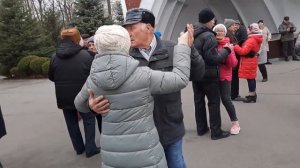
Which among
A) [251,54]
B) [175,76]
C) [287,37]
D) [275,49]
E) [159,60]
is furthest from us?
[275,49]

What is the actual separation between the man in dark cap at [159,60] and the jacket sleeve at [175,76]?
0.29m

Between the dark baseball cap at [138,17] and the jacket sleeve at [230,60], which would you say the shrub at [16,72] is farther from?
the dark baseball cap at [138,17]

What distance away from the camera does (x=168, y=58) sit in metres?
3.01

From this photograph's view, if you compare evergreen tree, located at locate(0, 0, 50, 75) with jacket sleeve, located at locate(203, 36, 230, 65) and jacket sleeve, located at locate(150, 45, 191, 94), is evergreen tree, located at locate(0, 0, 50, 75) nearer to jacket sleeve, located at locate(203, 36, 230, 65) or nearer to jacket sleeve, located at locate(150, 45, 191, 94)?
jacket sleeve, located at locate(203, 36, 230, 65)

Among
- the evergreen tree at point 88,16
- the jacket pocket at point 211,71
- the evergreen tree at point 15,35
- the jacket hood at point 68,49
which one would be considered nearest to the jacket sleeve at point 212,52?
the jacket pocket at point 211,71

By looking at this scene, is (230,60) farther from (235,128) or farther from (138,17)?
(138,17)

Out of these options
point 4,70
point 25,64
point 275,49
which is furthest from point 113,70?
point 4,70

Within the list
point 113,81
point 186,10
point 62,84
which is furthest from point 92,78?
point 186,10

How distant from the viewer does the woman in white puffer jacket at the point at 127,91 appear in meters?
2.50

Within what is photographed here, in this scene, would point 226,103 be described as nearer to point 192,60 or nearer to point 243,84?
point 192,60

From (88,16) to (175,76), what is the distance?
55.8 ft

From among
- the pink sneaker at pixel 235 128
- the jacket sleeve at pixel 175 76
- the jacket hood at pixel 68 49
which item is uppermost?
the jacket hood at pixel 68 49

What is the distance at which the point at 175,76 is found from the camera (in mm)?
2607

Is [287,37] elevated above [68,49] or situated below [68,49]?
below
